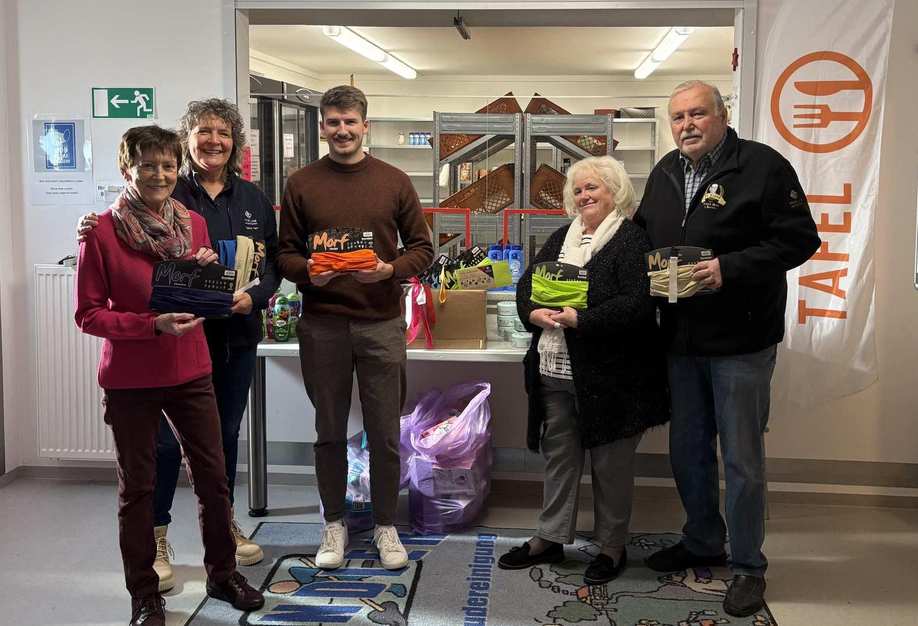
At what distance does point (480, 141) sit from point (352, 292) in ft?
8.34

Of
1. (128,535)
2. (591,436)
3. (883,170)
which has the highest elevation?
(883,170)

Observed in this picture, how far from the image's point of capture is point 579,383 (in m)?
2.82

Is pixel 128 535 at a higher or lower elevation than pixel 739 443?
lower

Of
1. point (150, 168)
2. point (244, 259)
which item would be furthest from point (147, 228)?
point (244, 259)

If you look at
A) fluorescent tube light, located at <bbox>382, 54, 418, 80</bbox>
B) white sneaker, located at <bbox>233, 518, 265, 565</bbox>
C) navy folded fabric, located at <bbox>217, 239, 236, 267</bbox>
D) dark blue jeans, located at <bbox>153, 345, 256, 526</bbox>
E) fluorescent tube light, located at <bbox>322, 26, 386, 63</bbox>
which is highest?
fluorescent tube light, located at <bbox>382, 54, 418, 80</bbox>

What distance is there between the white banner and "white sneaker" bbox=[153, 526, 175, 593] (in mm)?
2474

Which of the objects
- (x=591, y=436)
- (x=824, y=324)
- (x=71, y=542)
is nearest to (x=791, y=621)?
(x=591, y=436)

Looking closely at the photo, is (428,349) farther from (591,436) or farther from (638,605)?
(638,605)

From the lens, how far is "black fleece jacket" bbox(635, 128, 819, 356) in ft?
8.51

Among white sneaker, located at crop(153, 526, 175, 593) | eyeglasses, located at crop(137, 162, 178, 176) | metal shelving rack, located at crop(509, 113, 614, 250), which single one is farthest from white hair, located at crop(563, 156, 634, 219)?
metal shelving rack, located at crop(509, 113, 614, 250)

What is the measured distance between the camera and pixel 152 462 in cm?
246

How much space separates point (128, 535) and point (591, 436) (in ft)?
4.75

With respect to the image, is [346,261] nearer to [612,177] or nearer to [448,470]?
[612,177]

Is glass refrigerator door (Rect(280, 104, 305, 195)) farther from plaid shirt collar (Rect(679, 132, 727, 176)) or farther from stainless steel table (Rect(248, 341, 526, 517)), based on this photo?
plaid shirt collar (Rect(679, 132, 727, 176))
